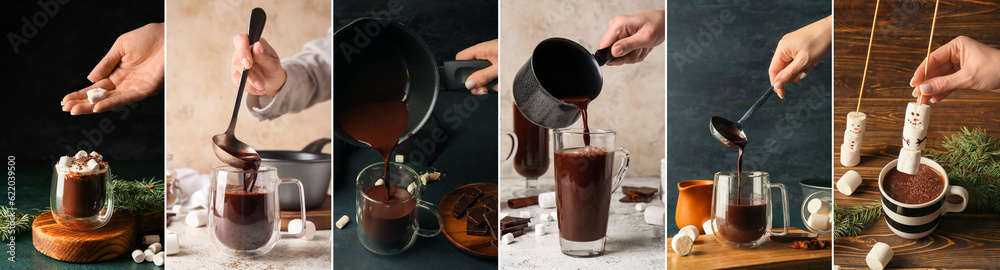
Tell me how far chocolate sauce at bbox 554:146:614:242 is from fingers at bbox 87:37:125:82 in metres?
1.29

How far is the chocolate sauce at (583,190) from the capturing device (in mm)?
1372

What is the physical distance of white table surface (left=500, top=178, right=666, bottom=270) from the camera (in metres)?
1.47

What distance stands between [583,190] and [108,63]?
138 cm

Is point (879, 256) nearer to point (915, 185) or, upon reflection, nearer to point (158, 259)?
point (915, 185)

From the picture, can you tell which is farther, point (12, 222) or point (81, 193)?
point (12, 222)

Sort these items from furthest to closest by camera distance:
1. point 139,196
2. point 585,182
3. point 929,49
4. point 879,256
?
point 139,196
point 929,49
point 879,256
point 585,182

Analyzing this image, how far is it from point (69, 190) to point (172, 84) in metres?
0.40

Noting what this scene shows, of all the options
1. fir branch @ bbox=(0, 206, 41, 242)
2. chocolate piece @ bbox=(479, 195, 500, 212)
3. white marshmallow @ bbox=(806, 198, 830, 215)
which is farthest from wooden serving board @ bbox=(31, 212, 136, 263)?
white marshmallow @ bbox=(806, 198, 830, 215)

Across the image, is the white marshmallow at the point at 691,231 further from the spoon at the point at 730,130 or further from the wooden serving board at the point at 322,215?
the wooden serving board at the point at 322,215

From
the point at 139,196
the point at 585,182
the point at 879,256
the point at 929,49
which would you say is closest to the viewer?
the point at 585,182

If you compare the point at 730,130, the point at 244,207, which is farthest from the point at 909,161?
the point at 244,207

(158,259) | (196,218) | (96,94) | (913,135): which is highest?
(96,94)

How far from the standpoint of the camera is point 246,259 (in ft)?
4.92

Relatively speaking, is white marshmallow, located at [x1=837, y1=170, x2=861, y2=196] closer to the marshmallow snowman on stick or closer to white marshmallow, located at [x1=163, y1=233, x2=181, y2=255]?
the marshmallow snowman on stick
